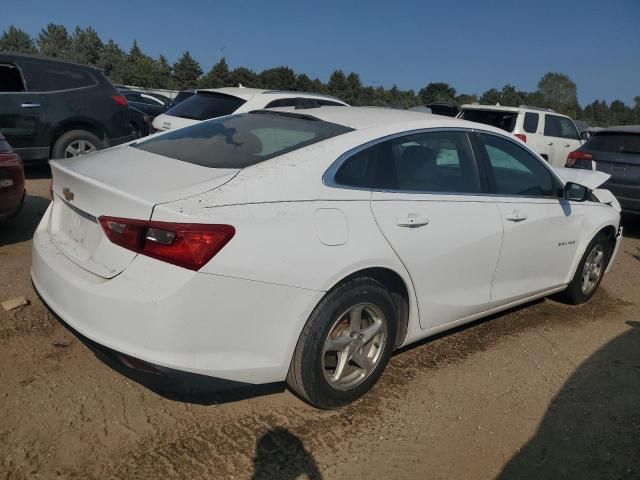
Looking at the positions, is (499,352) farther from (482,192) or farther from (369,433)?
(369,433)

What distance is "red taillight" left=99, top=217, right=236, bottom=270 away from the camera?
87.9 inches

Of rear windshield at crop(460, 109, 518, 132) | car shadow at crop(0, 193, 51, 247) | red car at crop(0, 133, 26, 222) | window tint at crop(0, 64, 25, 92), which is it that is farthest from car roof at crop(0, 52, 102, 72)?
rear windshield at crop(460, 109, 518, 132)

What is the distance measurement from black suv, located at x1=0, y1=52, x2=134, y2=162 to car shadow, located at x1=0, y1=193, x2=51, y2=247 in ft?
4.05

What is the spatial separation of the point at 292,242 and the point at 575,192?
2.76 metres

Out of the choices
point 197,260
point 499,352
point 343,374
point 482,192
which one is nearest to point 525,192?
point 482,192

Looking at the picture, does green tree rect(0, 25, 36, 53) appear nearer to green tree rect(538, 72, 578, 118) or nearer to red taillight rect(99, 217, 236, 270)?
green tree rect(538, 72, 578, 118)

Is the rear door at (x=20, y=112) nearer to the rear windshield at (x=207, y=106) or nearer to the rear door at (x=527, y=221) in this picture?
the rear windshield at (x=207, y=106)

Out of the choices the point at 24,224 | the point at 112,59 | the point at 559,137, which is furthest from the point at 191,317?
the point at 112,59

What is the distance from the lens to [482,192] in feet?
11.5

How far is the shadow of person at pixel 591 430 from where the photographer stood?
262 cm

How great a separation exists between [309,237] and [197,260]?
0.53m

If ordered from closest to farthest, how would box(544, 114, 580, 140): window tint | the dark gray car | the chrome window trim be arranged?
the chrome window trim → the dark gray car → box(544, 114, 580, 140): window tint

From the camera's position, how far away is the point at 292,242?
2439mm

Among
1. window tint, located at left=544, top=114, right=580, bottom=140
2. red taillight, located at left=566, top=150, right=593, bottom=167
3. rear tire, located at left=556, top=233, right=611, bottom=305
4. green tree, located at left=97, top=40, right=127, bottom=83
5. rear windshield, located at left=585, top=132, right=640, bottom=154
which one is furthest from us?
green tree, located at left=97, top=40, right=127, bottom=83
